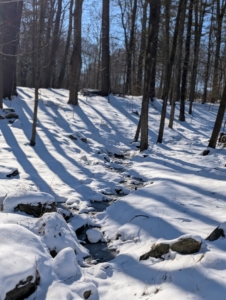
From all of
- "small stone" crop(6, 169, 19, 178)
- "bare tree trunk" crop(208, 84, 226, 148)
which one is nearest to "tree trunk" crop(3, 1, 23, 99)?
"small stone" crop(6, 169, 19, 178)

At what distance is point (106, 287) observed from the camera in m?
3.92

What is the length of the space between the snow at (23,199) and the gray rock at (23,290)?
224 cm

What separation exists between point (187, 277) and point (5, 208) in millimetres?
3422

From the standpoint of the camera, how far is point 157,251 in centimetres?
440

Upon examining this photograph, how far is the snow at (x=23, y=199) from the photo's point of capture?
5.46m

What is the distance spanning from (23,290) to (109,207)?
3.52 m

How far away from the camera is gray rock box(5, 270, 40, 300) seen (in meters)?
3.17

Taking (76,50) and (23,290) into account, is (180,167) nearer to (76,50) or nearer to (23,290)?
(23,290)

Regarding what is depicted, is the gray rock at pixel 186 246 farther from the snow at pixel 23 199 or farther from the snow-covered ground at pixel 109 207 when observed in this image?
the snow at pixel 23 199

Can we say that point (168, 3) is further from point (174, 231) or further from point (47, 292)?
point (47, 292)

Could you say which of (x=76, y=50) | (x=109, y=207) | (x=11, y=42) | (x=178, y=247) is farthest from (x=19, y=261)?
(x=76, y=50)

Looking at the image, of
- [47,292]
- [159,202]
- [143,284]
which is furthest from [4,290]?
[159,202]

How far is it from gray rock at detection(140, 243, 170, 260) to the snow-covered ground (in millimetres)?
89

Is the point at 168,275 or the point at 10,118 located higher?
the point at 10,118
